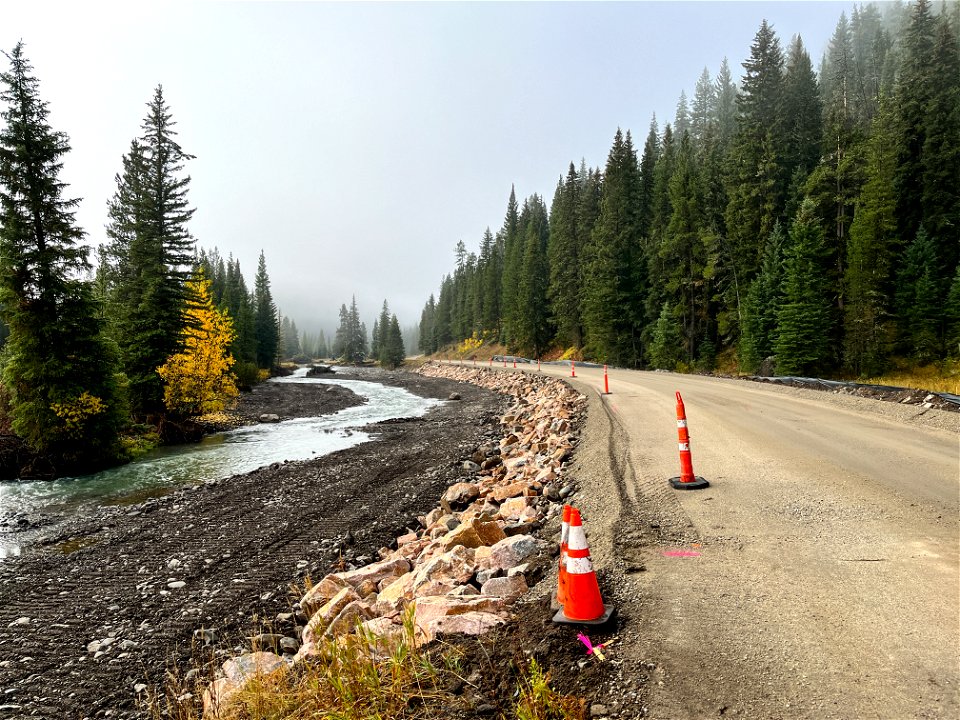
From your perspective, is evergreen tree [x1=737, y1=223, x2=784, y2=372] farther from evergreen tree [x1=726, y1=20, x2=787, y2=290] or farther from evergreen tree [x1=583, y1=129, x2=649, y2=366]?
evergreen tree [x1=583, y1=129, x2=649, y2=366]

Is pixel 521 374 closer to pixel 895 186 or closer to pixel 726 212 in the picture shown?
pixel 726 212

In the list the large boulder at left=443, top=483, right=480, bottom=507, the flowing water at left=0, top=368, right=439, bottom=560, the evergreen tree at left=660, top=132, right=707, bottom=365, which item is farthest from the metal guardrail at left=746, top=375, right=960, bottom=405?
the evergreen tree at left=660, top=132, right=707, bottom=365

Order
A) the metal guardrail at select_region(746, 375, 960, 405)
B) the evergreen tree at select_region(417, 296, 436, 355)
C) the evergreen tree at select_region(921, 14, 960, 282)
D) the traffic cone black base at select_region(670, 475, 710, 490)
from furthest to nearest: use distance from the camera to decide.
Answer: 1. the evergreen tree at select_region(417, 296, 436, 355)
2. the evergreen tree at select_region(921, 14, 960, 282)
3. the metal guardrail at select_region(746, 375, 960, 405)
4. the traffic cone black base at select_region(670, 475, 710, 490)

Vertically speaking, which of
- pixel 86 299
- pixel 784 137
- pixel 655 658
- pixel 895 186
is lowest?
pixel 655 658

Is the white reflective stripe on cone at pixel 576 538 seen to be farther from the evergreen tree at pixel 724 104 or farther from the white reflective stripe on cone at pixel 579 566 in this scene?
the evergreen tree at pixel 724 104

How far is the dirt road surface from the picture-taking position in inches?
99.7

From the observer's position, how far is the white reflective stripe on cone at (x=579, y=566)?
3240 millimetres

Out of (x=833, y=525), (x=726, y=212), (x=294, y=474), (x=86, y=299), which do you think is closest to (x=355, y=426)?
(x=294, y=474)

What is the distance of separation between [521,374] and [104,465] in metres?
24.9

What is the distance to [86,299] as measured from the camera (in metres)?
16.5

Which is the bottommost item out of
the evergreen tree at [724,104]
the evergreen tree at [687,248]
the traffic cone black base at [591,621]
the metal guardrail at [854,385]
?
the traffic cone black base at [591,621]

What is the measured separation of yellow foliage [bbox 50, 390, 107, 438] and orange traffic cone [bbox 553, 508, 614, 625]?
18.3 m

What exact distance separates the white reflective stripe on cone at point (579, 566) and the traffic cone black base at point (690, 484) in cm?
340

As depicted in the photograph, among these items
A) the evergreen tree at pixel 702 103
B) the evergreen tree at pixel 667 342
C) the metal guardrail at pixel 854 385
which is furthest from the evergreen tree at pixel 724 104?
the metal guardrail at pixel 854 385
